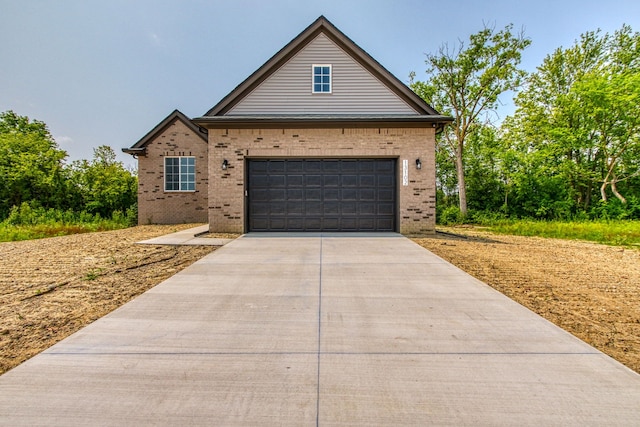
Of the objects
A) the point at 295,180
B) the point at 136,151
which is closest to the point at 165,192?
the point at 136,151

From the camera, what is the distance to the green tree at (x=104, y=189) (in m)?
18.3

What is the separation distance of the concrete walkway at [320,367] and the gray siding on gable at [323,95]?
7872 millimetres

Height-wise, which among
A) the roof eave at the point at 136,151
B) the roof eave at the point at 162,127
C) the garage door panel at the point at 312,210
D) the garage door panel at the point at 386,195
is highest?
the roof eave at the point at 162,127

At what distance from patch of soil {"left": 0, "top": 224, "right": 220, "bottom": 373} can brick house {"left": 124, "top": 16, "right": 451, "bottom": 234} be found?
3.25 metres

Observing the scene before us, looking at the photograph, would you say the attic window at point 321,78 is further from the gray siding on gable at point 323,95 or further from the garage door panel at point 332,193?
the garage door panel at point 332,193

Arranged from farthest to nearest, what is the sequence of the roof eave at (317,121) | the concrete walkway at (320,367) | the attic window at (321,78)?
the attic window at (321,78) < the roof eave at (317,121) < the concrete walkway at (320,367)

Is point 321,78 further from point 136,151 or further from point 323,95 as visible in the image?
point 136,151

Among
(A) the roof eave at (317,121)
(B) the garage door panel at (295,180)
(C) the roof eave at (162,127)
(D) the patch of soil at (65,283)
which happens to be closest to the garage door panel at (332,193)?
(B) the garage door panel at (295,180)

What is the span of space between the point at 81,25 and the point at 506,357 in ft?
62.4

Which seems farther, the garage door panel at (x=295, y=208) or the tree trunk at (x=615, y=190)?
the tree trunk at (x=615, y=190)

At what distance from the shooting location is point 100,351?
2713 mm

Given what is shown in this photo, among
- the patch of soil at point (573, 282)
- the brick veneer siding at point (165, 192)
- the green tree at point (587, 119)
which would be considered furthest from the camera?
the green tree at point (587, 119)

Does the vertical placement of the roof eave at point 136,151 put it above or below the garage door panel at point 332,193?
above

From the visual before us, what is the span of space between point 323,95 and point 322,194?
11.6ft
